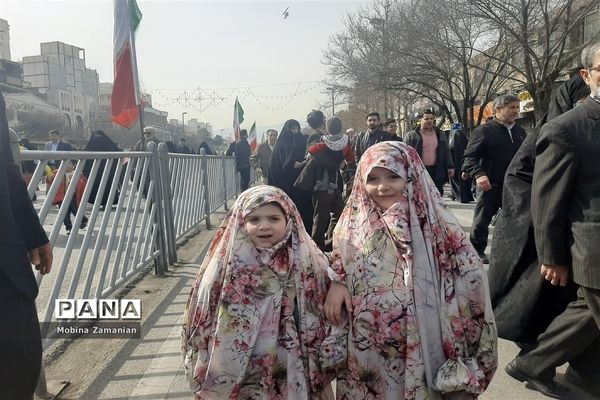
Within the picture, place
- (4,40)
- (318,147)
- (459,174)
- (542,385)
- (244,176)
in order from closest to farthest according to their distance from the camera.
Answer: (542,385), (318,147), (459,174), (244,176), (4,40)

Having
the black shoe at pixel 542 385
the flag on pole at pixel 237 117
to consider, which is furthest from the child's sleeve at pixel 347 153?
the flag on pole at pixel 237 117

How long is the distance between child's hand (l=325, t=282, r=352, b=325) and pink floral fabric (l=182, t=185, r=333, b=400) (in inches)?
1.9

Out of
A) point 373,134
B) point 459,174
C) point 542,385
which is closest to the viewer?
point 542,385

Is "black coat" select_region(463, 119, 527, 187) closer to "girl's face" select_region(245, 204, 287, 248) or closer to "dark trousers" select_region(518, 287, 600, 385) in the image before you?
"dark trousers" select_region(518, 287, 600, 385)

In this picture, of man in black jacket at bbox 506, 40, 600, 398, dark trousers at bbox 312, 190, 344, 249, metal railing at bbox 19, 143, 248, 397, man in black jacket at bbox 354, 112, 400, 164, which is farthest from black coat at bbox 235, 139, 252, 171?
man in black jacket at bbox 506, 40, 600, 398

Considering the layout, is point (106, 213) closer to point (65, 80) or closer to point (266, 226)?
point (266, 226)

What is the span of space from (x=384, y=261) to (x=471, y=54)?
19.6 metres

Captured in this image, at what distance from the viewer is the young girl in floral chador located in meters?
1.75

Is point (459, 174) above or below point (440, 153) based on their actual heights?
below

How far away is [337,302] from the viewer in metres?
1.82

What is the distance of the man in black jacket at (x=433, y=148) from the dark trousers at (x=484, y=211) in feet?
7.47

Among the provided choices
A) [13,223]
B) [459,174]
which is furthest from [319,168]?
[459,174]

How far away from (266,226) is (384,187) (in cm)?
49

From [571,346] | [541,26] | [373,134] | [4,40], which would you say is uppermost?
[4,40]
